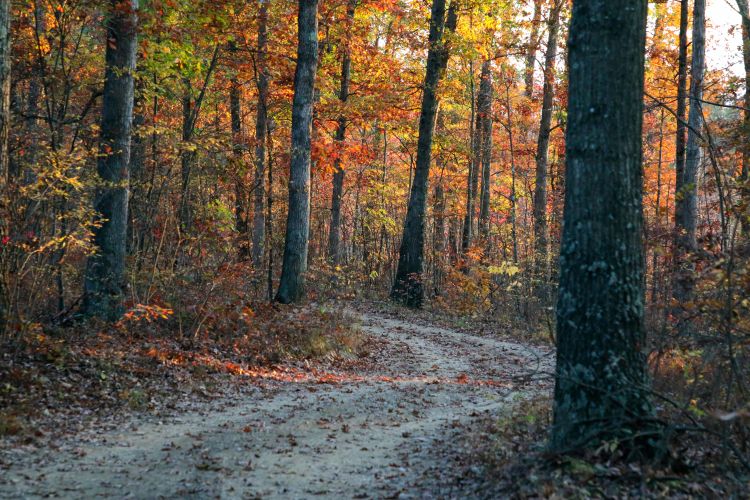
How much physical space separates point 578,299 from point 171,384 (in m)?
6.39

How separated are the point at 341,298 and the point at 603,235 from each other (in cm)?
1312

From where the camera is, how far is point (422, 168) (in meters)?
20.1

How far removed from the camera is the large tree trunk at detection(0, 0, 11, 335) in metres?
7.78

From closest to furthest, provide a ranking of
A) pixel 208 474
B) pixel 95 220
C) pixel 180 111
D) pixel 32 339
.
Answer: pixel 208 474, pixel 32 339, pixel 95 220, pixel 180 111

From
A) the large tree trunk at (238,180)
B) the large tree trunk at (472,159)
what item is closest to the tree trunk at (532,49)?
the large tree trunk at (472,159)

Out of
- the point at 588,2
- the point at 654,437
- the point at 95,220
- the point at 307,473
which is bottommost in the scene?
the point at 307,473

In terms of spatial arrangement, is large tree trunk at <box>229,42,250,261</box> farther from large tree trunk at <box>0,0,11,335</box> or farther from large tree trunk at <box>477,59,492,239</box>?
large tree trunk at <box>477,59,492,239</box>

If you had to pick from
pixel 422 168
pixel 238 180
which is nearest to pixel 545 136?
pixel 422 168

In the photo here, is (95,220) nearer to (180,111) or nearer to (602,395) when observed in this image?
(602,395)

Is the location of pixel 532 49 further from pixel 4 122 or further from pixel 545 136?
pixel 4 122

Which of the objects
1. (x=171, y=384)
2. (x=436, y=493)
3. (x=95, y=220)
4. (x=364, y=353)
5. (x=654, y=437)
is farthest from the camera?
(x=364, y=353)

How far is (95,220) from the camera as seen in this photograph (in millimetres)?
10812

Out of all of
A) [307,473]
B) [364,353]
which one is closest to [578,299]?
[307,473]

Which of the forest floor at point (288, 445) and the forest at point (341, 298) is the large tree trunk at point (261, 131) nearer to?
the forest at point (341, 298)
